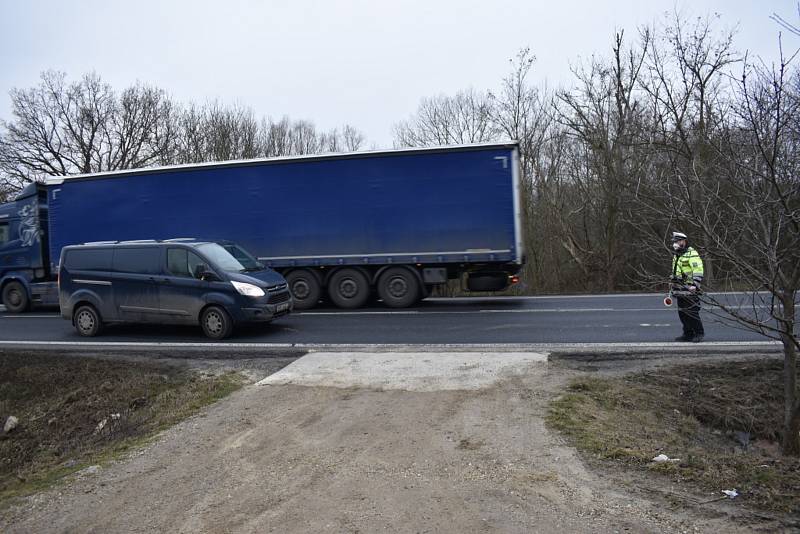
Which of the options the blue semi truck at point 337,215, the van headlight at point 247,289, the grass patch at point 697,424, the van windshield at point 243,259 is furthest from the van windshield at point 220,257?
the grass patch at point 697,424

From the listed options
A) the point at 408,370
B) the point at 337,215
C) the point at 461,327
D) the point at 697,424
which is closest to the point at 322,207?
the point at 337,215

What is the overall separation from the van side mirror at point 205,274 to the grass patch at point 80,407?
2.04 meters

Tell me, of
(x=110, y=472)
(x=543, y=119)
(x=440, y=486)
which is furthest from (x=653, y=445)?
(x=543, y=119)

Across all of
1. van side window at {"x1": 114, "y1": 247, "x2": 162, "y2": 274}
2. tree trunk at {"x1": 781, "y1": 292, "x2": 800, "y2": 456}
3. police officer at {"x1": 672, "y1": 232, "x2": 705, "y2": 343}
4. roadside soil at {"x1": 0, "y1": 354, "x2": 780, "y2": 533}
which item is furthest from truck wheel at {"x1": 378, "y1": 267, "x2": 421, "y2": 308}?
tree trunk at {"x1": 781, "y1": 292, "x2": 800, "y2": 456}

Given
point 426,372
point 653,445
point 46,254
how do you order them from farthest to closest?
point 46,254 < point 426,372 < point 653,445

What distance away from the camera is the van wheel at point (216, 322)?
10594 mm

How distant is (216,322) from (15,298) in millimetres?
9738

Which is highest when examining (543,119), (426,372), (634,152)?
(543,119)

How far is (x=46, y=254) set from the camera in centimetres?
1664

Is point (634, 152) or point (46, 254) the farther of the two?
point (634, 152)

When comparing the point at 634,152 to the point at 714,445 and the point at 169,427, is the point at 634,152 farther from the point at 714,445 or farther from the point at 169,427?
the point at 169,427

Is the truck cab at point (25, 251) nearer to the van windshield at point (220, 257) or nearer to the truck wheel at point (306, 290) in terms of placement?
the truck wheel at point (306, 290)

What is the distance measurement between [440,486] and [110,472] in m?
2.83

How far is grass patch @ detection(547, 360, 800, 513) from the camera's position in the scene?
4.11 meters
